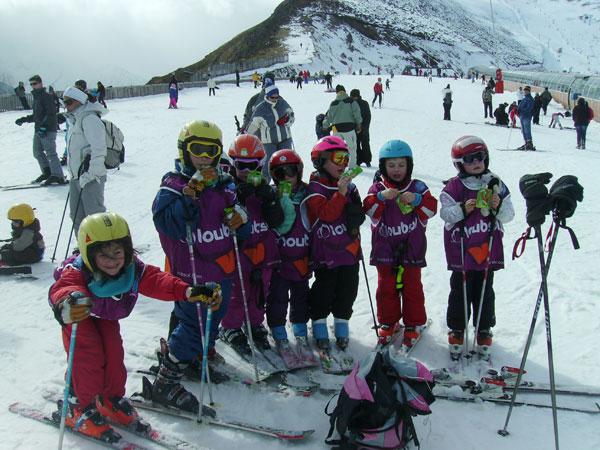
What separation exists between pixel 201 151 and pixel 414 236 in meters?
1.97

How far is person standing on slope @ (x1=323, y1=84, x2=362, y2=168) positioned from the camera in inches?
422

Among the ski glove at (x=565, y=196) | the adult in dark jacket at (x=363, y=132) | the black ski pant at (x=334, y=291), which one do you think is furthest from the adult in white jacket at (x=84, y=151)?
the adult in dark jacket at (x=363, y=132)

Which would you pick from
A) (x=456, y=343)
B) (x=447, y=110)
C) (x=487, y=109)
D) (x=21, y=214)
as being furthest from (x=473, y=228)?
(x=487, y=109)

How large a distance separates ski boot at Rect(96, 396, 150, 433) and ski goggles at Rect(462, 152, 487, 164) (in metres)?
3.18

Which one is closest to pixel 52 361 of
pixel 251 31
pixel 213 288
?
pixel 213 288

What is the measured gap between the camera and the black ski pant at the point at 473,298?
456 cm

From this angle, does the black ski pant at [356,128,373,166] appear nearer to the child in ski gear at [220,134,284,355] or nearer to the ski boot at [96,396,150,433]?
the child in ski gear at [220,134,284,355]

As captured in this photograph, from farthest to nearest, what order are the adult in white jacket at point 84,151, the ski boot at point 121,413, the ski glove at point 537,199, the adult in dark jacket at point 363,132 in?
1. the adult in dark jacket at point 363,132
2. the adult in white jacket at point 84,151
3. the ski boot at point 121,413
4. the ski glove at point 537,199

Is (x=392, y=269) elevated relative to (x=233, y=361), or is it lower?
elevated

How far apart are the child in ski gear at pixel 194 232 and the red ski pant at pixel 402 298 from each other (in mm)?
1492

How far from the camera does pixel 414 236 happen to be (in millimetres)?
4570

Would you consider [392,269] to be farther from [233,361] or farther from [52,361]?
[52,361]

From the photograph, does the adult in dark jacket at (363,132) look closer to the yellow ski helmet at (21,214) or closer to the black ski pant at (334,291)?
the yellow ski helmet at (21,214)

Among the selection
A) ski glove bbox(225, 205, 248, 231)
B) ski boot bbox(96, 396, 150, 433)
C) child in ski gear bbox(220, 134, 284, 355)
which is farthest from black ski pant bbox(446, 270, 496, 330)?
ski boot bbox(96, 396, 150, 433)
